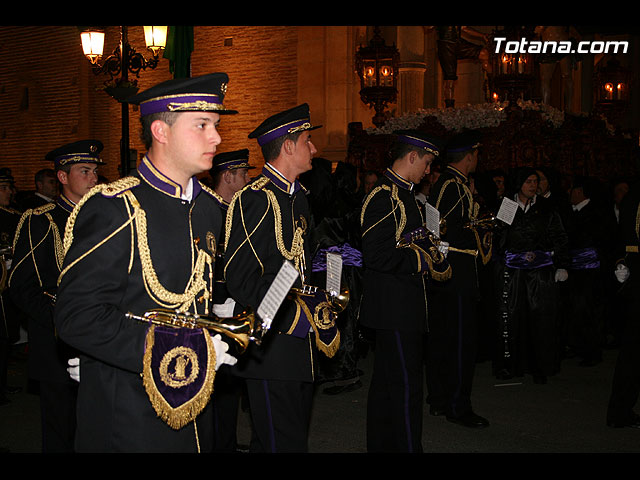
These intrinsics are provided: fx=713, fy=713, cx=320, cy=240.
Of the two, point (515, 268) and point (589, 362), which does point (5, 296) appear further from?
point (589, 362)

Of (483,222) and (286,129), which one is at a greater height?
(286,129)

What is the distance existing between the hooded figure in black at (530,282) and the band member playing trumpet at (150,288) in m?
5.53

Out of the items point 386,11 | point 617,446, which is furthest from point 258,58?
point 617,446

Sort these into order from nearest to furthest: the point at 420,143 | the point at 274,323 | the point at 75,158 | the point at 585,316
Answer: the point at 274,323, the point at 75,158, the point at 420,143, the point at 585,316

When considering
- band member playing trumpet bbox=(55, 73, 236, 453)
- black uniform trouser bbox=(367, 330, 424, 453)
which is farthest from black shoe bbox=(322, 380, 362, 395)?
band member playing trumpet bbox=(55, 73, 236, 453)

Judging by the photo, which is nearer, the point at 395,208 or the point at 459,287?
the point at 395,208

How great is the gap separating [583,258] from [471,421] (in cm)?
365

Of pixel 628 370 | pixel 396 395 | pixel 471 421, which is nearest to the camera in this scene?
pixel 396 395

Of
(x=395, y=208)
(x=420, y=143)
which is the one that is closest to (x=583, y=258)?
(x=420, y=143)

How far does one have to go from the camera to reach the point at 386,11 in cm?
640

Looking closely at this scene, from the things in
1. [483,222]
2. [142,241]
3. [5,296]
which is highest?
[483,222]

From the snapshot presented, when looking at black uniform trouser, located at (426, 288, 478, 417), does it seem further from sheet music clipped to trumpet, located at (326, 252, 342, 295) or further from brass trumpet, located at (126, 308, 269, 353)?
Answer: brass trumpet, located at (126, 308, 269, 353)

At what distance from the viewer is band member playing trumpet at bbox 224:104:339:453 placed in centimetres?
354

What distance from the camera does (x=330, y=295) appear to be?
3.73 metres
